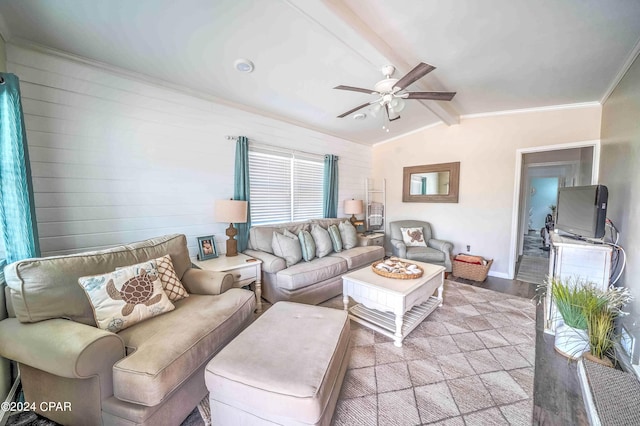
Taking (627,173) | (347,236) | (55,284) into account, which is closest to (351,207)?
(347,236)

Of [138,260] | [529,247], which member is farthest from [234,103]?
[529,247]

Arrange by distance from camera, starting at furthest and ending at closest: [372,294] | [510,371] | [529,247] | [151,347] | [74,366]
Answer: [529,247]
[372,294]
[510,371]
[151,347]
[74,366]

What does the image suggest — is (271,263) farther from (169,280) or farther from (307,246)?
(169,280)

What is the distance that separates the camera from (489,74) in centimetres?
257

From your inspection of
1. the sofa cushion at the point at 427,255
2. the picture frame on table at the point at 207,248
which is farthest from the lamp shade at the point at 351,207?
the picture frame on table at the point at 207,248

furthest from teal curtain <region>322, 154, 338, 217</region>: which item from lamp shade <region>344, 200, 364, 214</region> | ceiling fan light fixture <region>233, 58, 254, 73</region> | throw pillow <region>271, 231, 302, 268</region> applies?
ceiling fan light fixture <region>233, 58, 254, 73</region>

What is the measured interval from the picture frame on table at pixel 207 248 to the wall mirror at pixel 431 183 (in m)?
3.84

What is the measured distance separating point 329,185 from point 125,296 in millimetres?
3420

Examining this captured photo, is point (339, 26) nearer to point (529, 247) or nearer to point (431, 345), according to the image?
point (431, 345)

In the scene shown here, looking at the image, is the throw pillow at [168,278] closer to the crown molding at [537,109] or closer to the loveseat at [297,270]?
the loveseat at [297,270]

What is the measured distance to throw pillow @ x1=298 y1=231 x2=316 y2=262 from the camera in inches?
122

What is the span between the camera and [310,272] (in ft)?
9.05

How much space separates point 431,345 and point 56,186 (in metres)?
3.60

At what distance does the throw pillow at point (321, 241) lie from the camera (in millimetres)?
3320
